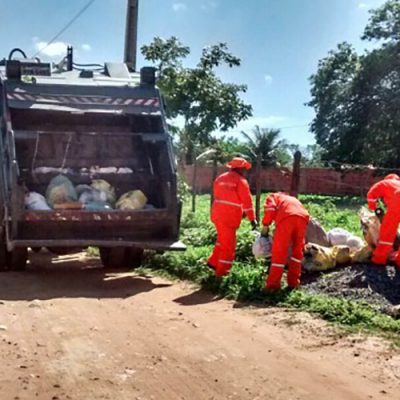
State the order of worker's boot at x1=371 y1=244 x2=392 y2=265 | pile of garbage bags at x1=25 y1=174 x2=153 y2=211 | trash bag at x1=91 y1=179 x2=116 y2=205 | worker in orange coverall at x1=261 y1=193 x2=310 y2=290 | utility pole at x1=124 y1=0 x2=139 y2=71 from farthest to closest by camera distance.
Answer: utility pole at x1=124 y1=0 x2=139 y2=71
trash bag at x1=91 y1=179 x2=116 y2=205
pile of garbage bags at x1=25 y1=174 x2=153 y2=211
worker's boot at x1=371 y1=244 x2=392 y2=265
worker in orange coverall at x1=261 y1=193 x2=310 y2=290

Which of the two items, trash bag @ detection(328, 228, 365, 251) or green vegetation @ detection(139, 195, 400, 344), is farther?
trash bag @ detection(328, 228, 365, 251)

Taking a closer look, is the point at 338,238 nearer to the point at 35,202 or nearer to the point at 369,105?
the point at 35,202

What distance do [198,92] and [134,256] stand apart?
39.8 ft

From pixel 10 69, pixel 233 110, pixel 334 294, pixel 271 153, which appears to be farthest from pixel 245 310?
pixel 271 153

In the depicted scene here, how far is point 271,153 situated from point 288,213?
3291cm

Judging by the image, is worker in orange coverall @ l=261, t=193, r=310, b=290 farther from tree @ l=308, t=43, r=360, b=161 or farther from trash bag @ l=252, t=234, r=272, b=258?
tree @ l=308, t=43, r=360, b=161

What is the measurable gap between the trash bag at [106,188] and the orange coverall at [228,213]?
4.67 ft

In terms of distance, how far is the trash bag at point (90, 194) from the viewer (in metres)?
8.63

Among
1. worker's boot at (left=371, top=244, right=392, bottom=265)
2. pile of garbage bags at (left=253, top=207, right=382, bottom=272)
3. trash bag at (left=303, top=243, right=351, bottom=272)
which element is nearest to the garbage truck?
pile of garbage bags at (left=253, top=207, right=382, bottom=272)

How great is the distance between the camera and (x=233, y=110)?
22797 millimetres

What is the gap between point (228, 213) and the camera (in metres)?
7.97

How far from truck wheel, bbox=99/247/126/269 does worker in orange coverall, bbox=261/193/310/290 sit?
8.39 ft

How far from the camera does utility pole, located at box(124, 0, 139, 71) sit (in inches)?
562

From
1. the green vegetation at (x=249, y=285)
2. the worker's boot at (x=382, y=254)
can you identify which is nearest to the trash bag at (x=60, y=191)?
the green vegetation at (x=249, y=285)
